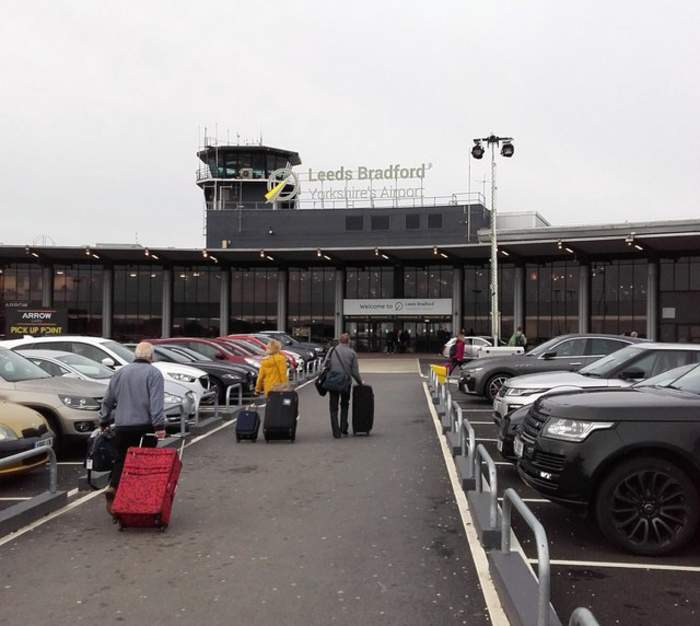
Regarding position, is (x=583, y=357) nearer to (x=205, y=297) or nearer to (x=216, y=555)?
(x=216, y=555)

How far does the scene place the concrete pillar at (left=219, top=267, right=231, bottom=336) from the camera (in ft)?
177

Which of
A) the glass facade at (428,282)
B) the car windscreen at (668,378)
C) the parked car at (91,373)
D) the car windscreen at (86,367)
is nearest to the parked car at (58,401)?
the parked car at (91,373)

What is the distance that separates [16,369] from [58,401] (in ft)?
3.87

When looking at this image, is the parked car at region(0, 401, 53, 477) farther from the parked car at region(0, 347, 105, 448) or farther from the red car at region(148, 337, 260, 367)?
the red car at region(148, 337, 260, 367)

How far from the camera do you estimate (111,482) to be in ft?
21.8

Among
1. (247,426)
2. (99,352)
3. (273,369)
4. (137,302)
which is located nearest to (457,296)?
(137,302)

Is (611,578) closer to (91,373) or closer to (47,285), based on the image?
(91,373)

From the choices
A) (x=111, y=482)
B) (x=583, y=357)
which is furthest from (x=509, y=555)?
(x=583, y=357)

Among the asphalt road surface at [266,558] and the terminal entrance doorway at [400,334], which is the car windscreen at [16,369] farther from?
the terminal entrance doorway at [400,334]

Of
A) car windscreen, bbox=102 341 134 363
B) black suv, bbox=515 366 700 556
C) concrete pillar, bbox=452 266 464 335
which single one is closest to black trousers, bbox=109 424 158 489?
black suv, bbox=515 366 700 556

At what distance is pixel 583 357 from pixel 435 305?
3456cm

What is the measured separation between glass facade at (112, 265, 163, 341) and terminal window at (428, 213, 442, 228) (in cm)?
2183

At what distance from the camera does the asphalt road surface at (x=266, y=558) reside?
4.50 meters

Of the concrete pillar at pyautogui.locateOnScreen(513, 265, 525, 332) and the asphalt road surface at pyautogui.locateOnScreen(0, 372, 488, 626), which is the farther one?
the concrete pillar at pyautogui.locateOnScreen(513, 265, 525, 332)
